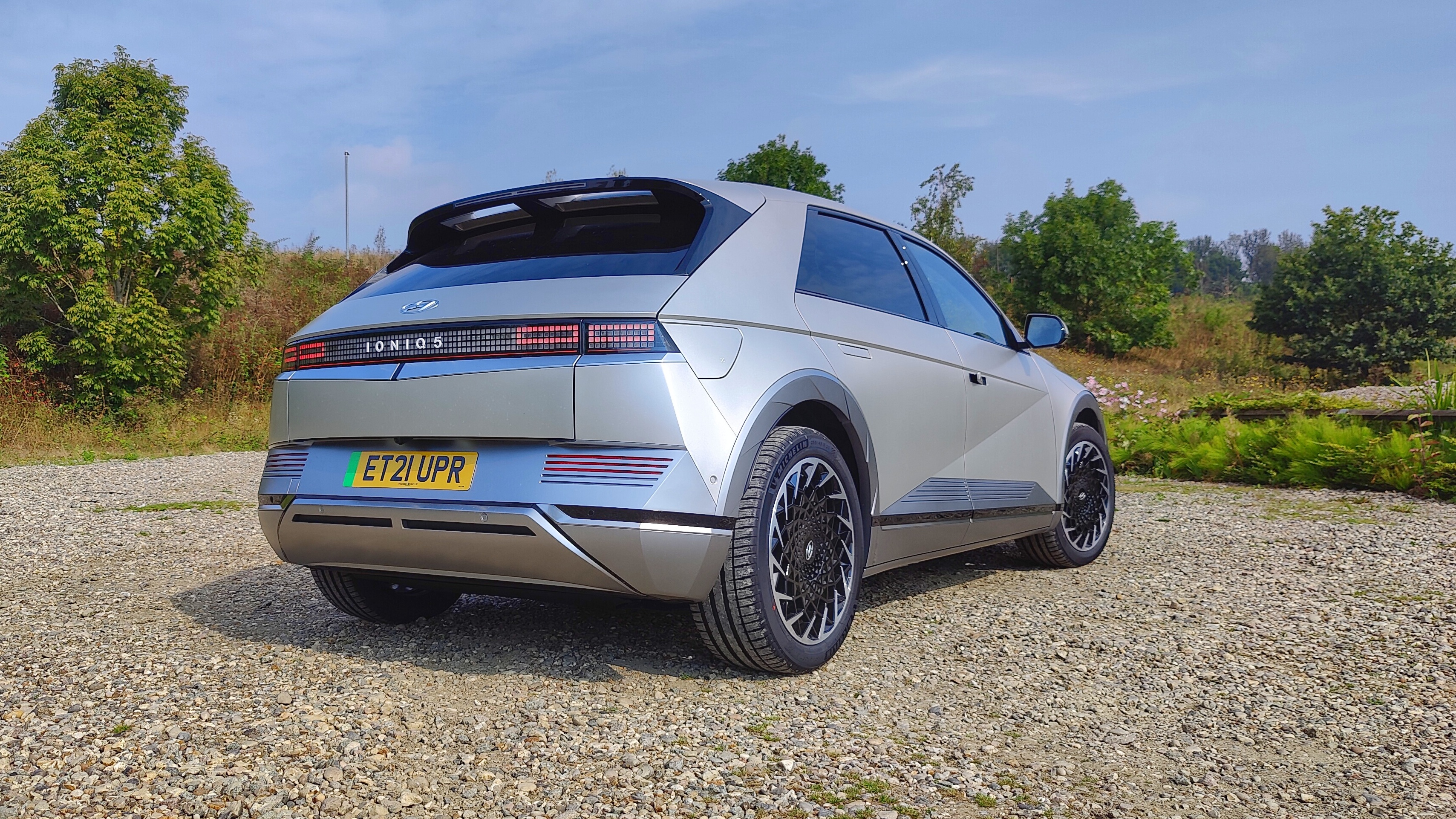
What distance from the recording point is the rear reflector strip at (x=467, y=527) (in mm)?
2635

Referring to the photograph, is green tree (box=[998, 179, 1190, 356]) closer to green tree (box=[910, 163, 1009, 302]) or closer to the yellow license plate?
green tree (box=[910, 163, 1009, 302])

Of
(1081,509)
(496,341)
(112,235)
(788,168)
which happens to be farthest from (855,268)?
(788,168)

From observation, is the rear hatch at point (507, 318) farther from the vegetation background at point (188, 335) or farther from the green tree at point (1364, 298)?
the green tree at point (1364, 298)

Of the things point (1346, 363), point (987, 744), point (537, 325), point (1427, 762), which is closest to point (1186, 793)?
point (987, 744)

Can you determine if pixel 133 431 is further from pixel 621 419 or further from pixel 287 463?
pixel 621 419

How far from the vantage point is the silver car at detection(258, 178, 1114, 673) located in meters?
2.63

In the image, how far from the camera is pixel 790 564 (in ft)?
9.78

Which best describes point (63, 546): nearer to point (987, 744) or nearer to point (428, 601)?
point (428, 601)

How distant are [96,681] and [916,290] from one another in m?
3.30

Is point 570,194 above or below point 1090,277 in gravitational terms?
below

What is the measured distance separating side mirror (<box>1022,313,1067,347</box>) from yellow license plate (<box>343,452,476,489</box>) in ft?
10.7

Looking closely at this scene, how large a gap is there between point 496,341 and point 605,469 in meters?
0.52

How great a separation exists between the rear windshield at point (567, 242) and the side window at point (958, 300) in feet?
4.90

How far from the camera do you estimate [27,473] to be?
10.0 m
